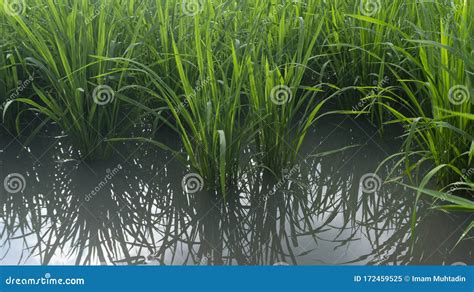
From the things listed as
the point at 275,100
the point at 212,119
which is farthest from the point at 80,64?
the point at 275,100

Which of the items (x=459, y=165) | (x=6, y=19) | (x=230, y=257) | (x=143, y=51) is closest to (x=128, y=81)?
(x=143, y=51)

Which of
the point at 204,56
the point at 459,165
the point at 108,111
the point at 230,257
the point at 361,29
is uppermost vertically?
the point at 361,29

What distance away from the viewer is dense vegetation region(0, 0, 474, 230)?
7.45 ft

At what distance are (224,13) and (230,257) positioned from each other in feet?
3.73

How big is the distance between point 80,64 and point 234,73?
0.61m

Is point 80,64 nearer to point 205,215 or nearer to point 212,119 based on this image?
point 212,119

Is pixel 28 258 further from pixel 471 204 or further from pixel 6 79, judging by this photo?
pixel 471 204

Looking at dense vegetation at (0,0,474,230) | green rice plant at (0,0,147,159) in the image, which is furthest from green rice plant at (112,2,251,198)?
green rice plant at (0,0,147,159)

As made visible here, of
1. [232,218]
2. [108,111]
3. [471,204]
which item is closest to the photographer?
[471,204]

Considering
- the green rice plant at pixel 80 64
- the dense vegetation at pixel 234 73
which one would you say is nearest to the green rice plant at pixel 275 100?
the dense vegetation at pixel 234 73

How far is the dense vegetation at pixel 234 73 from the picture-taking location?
2.27 m

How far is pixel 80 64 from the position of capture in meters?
2.51

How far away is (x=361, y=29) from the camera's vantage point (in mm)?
2814

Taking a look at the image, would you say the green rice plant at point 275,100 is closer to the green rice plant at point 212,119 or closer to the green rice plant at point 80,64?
the green rice plant at point 212,119
